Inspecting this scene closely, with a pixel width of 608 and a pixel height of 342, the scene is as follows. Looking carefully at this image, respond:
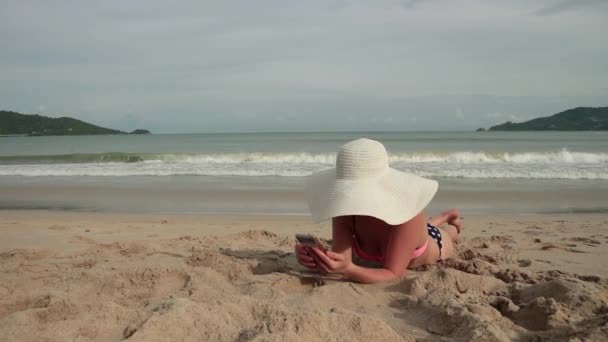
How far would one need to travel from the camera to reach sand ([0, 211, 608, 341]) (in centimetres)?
234

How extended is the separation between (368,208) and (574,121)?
69.4 m

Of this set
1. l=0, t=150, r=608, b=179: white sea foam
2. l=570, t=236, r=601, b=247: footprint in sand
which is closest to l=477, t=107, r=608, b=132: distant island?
l=0, t=150, r=608, b=179: white sea foam

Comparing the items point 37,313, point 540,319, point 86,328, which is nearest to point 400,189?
point 540,319

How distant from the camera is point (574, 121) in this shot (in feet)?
205

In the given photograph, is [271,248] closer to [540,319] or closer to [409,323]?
[409,323]

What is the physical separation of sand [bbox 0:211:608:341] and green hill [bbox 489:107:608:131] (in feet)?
212

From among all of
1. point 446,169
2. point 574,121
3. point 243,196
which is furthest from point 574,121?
point 243,196

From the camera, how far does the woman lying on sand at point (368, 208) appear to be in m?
3.00

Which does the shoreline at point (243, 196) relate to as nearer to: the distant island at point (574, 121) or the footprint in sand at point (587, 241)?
the footprint in sand at point (587, 241)

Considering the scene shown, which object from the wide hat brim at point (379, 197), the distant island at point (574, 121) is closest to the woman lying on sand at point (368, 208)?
the wide hat brim at point (379, 197)

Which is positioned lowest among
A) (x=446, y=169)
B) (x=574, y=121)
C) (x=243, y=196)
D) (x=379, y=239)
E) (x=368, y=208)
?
(x=243, y=196)

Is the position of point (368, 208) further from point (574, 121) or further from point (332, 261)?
point (574, 121)

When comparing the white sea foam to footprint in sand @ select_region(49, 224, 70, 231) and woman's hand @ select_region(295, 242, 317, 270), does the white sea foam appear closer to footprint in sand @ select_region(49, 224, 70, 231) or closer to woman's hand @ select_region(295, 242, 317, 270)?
footprint in sand @ select_region(49, 224, 70, 231)

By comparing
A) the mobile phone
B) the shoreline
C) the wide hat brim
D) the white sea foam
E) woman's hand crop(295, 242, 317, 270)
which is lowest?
the shoreline
